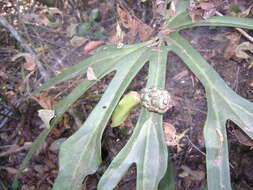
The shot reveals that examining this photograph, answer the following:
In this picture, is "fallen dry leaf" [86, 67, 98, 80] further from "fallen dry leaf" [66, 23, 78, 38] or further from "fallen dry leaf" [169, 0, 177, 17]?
"fallen dry leaf" [66, 23, 78, 38]

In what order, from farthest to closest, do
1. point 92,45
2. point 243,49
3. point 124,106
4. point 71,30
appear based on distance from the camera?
point 71,30 < point 92,45 < point 243,49 < point 124,106

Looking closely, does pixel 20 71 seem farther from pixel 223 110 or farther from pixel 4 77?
pixel 223 110

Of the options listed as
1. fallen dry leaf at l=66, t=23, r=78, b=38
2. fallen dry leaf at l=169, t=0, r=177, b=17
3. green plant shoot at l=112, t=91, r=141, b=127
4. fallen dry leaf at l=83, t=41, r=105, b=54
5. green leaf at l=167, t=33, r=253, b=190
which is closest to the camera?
green leaf at l=167, t=33, r=253, b=190

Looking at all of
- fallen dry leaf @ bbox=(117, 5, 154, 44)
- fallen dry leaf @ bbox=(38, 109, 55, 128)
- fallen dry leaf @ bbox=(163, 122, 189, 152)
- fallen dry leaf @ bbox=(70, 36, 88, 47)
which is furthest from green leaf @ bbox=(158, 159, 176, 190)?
fallen dry leaf @ bbox=(70, 36, 88, 47)

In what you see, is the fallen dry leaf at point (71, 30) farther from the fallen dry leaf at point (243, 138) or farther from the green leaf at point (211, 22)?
the fallen dry leaf at point (243, 138)

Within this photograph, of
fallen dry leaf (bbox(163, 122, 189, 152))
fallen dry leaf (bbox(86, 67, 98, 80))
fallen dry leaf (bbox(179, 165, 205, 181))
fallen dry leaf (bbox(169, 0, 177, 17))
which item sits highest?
fallen dry leaf (bbox(169, 0, 177, 17))

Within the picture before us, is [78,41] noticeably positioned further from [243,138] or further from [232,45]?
[243,138]

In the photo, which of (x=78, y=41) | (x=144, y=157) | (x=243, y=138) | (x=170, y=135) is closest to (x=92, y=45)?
(x=78, y=41)
